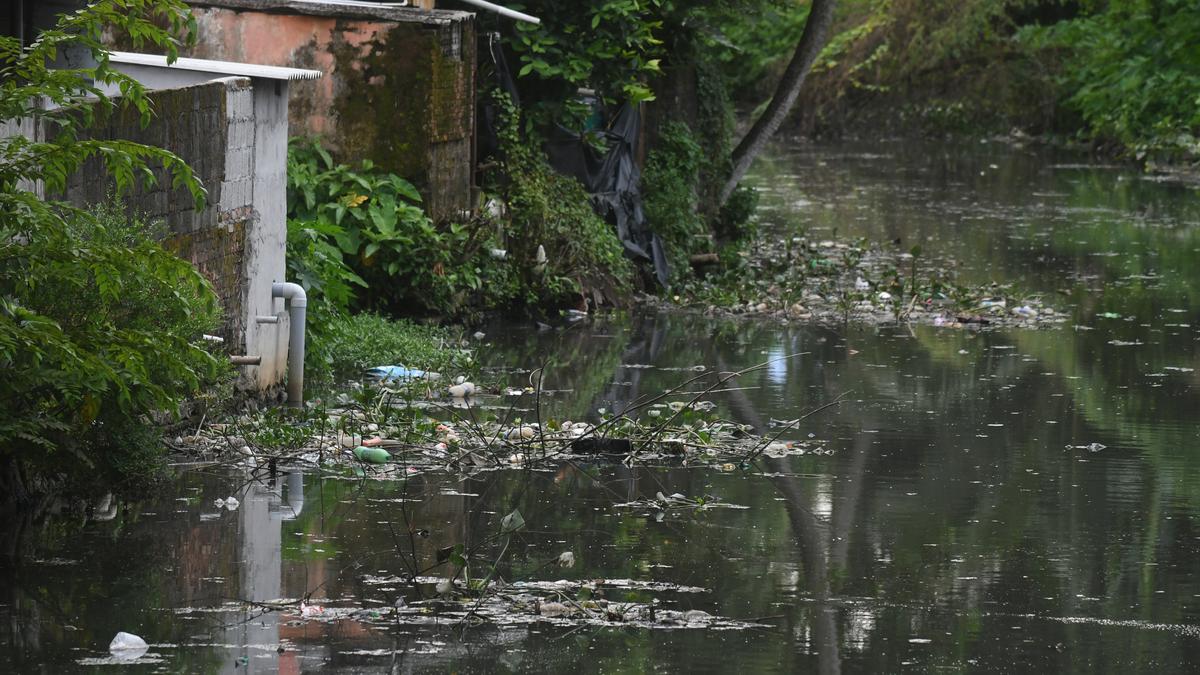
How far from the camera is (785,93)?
798 inches

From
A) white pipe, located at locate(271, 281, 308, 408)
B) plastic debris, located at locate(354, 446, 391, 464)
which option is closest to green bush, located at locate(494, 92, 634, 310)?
white pipe, located at locate(271, 281, 308, 408)

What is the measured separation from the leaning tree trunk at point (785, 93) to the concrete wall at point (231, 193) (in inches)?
393

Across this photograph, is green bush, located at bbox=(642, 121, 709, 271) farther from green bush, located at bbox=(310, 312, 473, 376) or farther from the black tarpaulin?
green bush, located at bbox=(310, 312, 473, 376)

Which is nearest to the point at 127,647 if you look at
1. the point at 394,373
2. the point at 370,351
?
the point at 394,373

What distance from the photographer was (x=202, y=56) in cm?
1451

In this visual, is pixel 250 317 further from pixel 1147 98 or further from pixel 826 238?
pixel 1147 98

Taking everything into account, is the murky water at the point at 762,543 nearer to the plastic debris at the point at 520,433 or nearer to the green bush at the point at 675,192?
the plastic debris at the point at 520,433

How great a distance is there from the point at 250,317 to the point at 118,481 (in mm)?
2521

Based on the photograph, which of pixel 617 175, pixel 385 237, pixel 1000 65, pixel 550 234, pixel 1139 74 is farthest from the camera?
pixel 1000 65

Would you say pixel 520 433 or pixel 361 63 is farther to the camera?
pixel 361 63

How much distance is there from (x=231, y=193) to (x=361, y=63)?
4198mm

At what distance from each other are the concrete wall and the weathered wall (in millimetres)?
3273

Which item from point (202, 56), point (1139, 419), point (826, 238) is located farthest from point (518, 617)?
point (826, 238)

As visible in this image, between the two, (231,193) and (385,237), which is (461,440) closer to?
(231,193)
